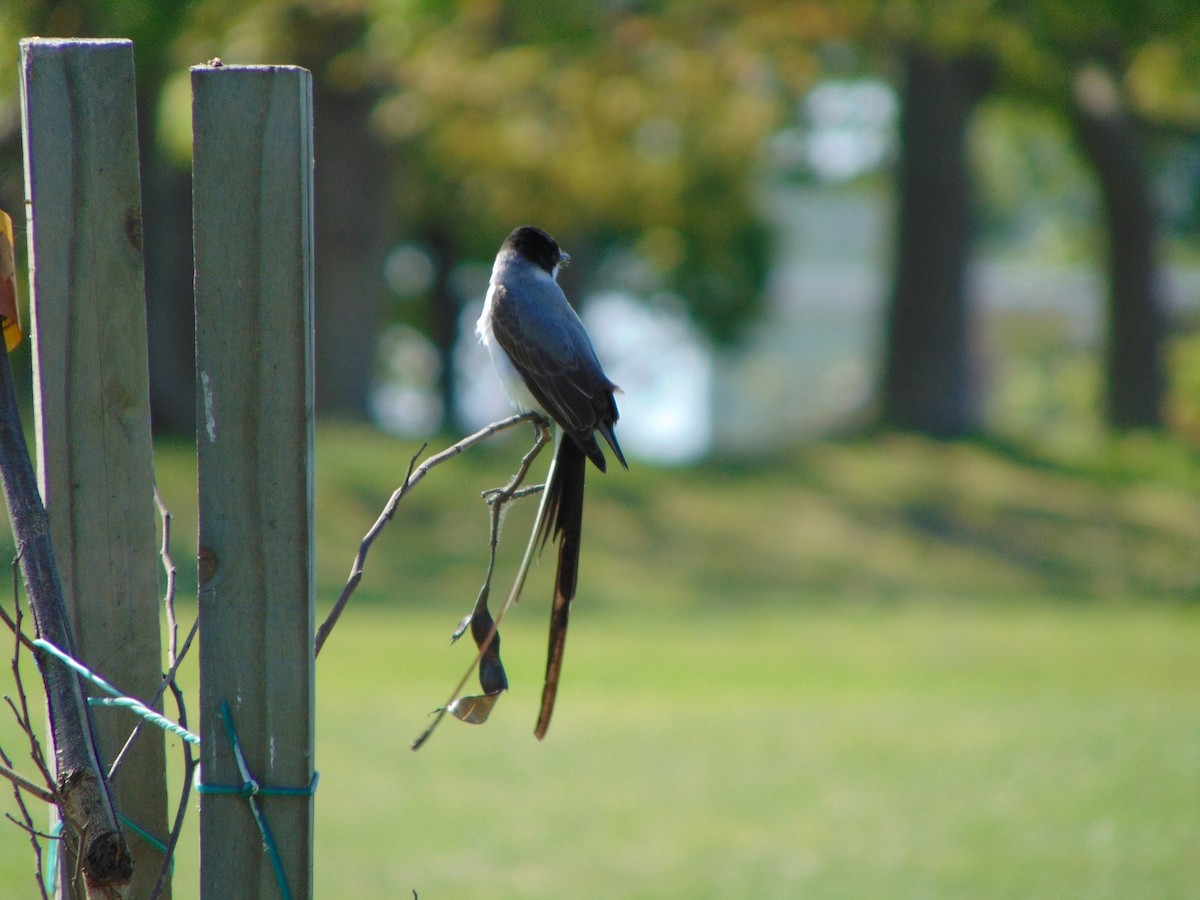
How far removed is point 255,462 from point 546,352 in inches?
50.4

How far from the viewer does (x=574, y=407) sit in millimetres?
3148

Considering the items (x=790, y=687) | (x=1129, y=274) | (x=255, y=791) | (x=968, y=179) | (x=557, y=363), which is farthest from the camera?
(x=1129, y=274)

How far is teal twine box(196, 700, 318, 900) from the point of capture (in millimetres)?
2160

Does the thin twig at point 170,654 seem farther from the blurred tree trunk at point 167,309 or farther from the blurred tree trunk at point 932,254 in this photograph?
the blurred tree trunk at point 932,254

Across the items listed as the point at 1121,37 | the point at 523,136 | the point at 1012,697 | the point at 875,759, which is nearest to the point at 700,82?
the point at 523,136

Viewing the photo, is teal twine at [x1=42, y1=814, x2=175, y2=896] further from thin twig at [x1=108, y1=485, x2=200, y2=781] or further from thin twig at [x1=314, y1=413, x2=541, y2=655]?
thin twig at [x1=314, y1=413, x2=541, y2=655]

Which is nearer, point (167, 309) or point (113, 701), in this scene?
point (113, 701)

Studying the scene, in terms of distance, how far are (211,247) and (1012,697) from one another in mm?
9147

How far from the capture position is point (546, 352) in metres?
3.35

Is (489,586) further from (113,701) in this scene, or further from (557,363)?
(557,363)

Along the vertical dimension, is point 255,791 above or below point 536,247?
below

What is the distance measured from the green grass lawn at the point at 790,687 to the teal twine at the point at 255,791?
3.94m

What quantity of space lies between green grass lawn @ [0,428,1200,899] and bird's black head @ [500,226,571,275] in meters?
3.39

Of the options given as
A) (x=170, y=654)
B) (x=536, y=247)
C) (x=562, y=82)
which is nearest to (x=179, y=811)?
(x=170, y=654)
